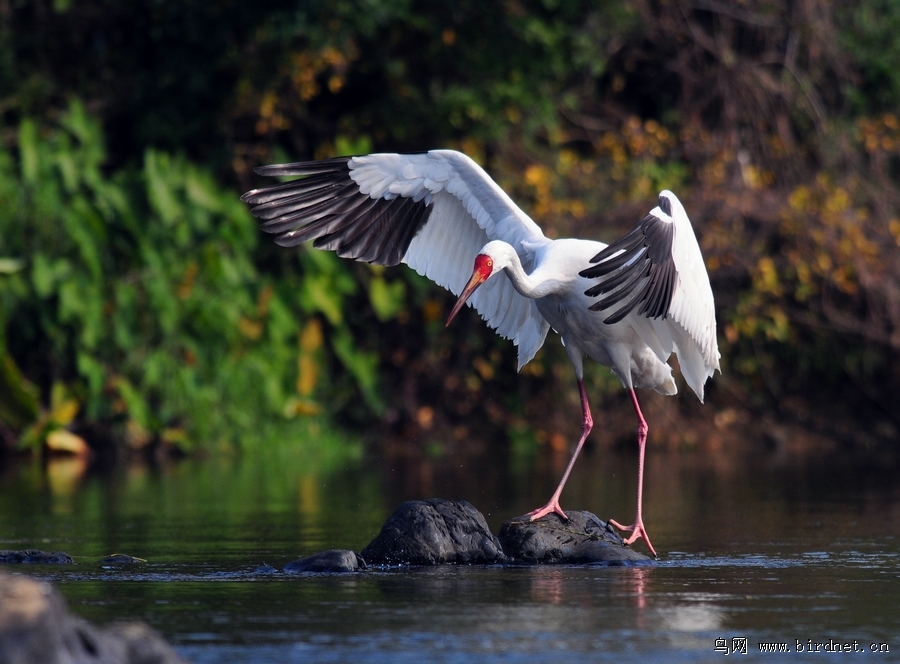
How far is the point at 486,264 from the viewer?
7629mm

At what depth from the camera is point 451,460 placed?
14.0m

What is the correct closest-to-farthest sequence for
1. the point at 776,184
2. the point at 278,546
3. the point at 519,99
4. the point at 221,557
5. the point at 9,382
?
the point at 221,557 → the point at 278,546 → the point at 9,382 → the point at 519,99 → the point at 776,184

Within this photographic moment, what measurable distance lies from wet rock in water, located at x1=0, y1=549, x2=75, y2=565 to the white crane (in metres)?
2.33

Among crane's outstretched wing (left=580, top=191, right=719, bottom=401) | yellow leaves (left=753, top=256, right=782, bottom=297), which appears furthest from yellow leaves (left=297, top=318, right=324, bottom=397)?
crane's outstretched wing (left=580, top=191, right=719, bottom=401)

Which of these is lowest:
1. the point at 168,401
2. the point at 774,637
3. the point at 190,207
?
the point at 774,637

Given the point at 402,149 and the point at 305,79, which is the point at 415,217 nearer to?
the point at 305,79

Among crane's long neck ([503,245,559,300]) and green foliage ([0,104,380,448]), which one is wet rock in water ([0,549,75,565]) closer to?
crane's long neck ([503,245,559,300])

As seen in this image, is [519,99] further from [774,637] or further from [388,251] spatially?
[774,637]

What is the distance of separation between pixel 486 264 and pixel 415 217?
59.3 inches

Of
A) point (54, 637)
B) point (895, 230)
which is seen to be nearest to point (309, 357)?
point (895, 230)

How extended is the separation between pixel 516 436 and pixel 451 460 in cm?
205

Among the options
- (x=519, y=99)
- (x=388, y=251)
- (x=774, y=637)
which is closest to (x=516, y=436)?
(x=519, y=99)

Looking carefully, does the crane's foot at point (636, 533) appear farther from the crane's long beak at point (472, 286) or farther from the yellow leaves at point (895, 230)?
the yellow leaves at point (895, 230)

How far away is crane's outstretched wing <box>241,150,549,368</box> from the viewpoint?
28.6 feet
